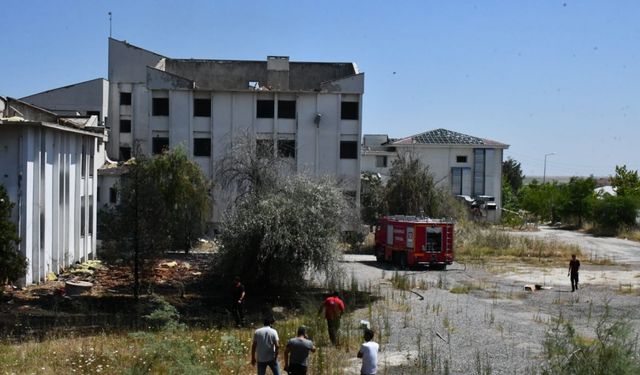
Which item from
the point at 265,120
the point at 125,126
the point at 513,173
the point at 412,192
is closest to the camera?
the point at 412,192

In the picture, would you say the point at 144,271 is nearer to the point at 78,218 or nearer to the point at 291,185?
the point at 291,185

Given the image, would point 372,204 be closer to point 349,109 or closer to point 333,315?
point 349,109

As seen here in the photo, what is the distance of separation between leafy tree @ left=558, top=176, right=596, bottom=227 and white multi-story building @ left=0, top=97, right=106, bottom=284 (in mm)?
51798

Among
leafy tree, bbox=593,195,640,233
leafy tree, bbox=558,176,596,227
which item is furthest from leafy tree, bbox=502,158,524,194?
leafy tree, bbox=593,195,640,233

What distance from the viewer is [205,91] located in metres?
49.3

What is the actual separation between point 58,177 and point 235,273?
10.2 metres

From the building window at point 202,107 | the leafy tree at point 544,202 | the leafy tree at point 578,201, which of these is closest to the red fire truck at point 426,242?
the building window at point 202,107

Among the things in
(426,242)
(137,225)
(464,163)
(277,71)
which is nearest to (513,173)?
(464,163)

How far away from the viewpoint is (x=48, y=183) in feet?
93.7

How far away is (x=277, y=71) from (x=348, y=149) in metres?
9.51

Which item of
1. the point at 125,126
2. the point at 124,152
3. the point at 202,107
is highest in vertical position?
the point at 202,107

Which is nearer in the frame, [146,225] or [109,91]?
[146,225]

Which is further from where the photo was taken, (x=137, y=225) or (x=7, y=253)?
(x=137, y=225)

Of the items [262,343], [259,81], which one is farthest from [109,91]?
[262,343]
